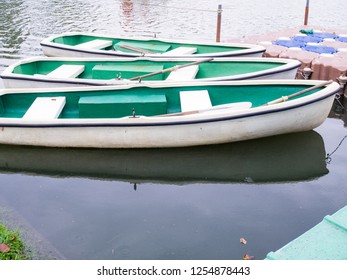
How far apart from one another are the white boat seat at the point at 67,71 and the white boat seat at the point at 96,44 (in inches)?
71.4

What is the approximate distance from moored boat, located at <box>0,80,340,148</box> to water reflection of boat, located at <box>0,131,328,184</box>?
0.60 ft

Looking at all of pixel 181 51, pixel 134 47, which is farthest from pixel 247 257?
pixel 134 47

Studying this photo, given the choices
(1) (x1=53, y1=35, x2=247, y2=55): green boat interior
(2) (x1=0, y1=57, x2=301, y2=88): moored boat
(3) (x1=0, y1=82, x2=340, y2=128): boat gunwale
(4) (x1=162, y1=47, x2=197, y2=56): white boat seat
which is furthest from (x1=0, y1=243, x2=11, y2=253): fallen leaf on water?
(1) (x1=53, y1=35, x2=247, y2=55): green boat interior

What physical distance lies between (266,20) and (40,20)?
10.6 meters

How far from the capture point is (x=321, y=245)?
410 centimetres

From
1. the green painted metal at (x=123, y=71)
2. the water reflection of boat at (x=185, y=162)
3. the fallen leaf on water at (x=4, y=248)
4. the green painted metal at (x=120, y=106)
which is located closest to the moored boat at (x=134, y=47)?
the green painted metal at (x=123, y=71)

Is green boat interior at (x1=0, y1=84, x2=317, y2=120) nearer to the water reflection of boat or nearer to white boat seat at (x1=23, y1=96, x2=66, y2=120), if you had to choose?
white boat seat at (x1=23, y1=96, x2=66, y2=120)

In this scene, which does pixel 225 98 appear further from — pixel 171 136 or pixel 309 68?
pixel 309 68

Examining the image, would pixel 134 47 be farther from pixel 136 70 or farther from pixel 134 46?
pixel 136 70

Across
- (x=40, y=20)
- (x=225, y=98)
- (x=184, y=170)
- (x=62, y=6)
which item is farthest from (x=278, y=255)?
(x=62, y=6)

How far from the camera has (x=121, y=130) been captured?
7.25 meters

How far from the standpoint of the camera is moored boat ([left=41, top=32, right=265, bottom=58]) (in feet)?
35.0

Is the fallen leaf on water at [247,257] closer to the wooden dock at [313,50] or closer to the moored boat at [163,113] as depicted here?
the moored boat at [163,113]

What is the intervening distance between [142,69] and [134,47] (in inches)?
98.2
